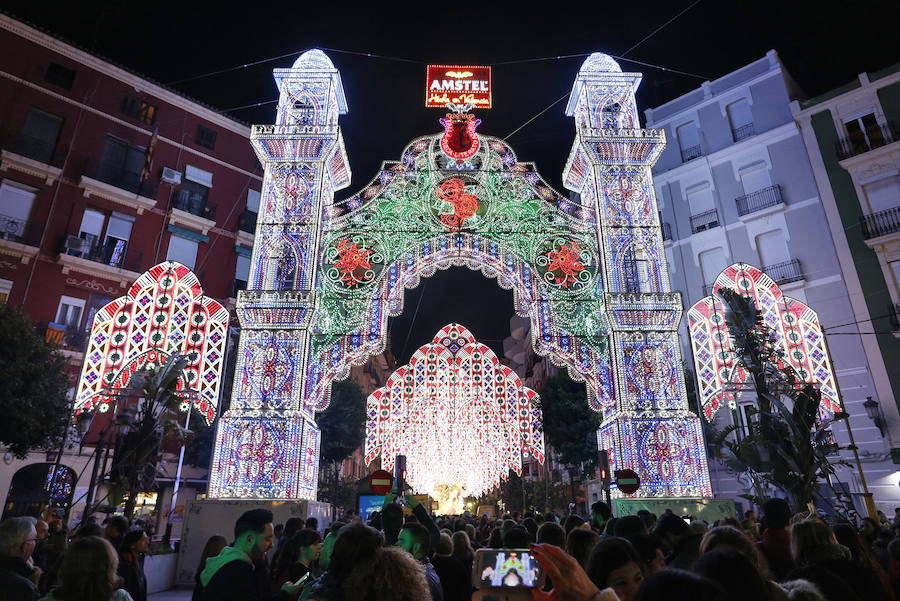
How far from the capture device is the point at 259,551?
154 inches

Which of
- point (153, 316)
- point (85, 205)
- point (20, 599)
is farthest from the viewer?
point (85, 205)

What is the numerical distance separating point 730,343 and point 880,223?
34.9 ft

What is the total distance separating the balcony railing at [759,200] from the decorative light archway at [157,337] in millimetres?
20471

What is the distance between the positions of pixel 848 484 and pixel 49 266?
29100 millimetres

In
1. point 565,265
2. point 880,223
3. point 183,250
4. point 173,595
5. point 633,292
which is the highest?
point 183,250

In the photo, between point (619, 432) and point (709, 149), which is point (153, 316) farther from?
point (709, 149)

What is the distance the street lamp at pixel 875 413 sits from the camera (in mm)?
17498

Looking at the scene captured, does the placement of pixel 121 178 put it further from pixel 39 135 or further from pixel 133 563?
pixel 133 563

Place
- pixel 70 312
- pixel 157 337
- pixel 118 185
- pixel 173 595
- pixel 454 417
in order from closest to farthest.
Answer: pixel 173 595, pixel 157 337, pixel 70 312, pixel 454 417, pixel 118 185

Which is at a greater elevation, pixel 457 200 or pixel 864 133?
pixel 864 133

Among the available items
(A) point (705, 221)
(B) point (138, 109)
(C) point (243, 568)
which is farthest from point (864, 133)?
(B) point (138, 109)

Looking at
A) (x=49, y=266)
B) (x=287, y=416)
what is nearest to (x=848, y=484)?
(x=287, y=416)

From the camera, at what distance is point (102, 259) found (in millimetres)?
22734

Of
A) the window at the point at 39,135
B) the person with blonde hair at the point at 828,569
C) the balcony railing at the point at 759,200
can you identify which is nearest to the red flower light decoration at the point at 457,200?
the person with blonde hair at the point at 828,569
